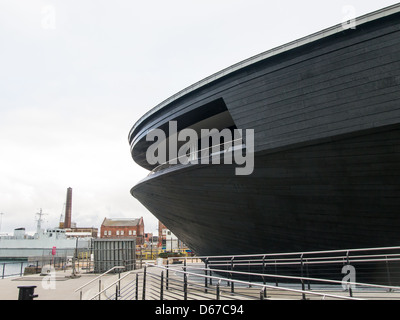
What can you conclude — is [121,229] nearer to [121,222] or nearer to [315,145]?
[121,222]

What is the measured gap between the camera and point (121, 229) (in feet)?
267

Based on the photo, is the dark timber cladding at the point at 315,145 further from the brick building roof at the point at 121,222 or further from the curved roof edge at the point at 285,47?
the brick building roof at the point at 121,222

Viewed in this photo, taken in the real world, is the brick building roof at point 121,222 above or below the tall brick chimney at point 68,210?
below

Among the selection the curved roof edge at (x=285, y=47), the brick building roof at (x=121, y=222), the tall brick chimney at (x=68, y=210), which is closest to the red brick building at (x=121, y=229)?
the brick building roof at (x=121, y=222)

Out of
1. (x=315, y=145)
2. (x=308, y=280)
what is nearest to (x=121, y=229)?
(x=308, y=280)

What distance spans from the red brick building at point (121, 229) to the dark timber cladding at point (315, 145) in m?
71.4

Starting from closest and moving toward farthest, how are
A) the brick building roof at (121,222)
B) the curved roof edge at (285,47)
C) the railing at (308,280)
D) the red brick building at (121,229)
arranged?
1. the curved roof edge at (285,47)
2. the railing at (308,280)
3. the red brick building at (121,229)
4. the brick building roof at (121,222)

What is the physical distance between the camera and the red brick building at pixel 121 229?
7975 cm

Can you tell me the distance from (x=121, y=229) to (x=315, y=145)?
7804 centimetres

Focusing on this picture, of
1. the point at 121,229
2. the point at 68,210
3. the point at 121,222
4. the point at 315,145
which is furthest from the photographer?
the point at 121,222

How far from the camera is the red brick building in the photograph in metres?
79.8

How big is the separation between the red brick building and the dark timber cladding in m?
71.4
